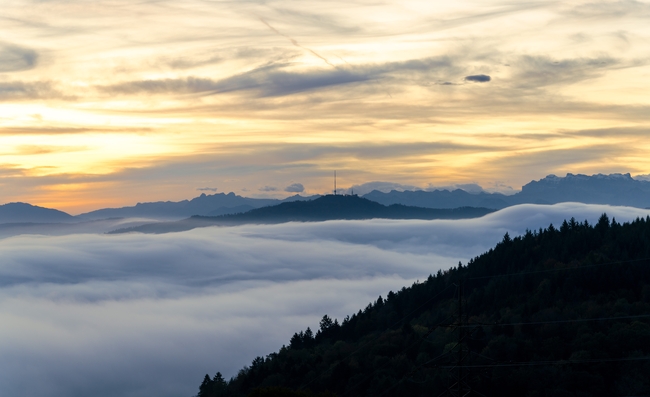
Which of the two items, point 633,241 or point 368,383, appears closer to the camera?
point 368,383

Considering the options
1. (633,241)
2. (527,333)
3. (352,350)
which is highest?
(633,241)

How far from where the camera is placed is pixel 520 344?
110m

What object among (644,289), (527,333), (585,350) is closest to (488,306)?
(644,289)

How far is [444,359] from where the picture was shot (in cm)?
12131

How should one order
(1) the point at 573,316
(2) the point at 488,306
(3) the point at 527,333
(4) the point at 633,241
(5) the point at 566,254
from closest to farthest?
(3) the point at 527,333 → (1) the point at 573,316 → (2) the point at 488,306 → (4) the point at 633,241 → (5) the point at 566,254


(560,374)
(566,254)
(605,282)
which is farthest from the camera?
(566,254)

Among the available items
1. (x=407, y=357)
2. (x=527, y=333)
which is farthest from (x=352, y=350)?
(x=527, y=333)

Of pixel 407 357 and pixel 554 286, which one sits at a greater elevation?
pixel 554 286

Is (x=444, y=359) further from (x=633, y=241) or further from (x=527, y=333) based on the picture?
(x=633, y=241)

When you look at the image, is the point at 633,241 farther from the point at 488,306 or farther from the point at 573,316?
the point at 573,316

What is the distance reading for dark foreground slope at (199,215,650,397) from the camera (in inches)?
3548

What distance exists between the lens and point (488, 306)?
169875 mm

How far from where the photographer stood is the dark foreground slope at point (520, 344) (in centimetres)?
9012

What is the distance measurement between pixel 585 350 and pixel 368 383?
40474 millimetres
